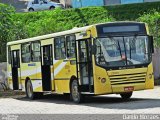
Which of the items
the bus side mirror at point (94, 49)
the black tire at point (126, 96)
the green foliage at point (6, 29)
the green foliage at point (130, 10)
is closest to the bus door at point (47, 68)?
the black tire at point (126, 96)

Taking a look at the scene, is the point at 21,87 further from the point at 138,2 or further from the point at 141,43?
the point at 138,2

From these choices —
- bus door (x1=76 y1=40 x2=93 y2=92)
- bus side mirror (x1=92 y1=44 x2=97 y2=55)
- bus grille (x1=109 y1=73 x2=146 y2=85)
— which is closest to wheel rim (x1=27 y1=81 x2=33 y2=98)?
bus door (x1=76 y1=40 x2=93 y2=92)

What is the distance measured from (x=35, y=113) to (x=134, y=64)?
13.4ft

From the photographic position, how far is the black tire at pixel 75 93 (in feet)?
67.1

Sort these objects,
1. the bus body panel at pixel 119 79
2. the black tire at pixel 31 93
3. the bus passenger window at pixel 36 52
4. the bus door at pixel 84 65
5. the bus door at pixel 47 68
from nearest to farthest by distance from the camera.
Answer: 1. the bus body panel at pixel 119 79
2. the bus door at pixel 84 65
3. the bus door at pixel 47 68
4. the bus passenger window at pixel 36 52
5. the black tire at pixel 31 93

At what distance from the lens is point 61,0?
70.2 m

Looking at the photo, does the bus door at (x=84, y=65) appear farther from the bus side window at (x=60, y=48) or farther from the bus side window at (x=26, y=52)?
the bus side window at (x=26, y=52)

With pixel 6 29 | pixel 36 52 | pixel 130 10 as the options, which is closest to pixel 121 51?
pixel 36 52

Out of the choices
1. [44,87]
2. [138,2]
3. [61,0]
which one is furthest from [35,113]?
[61,0]

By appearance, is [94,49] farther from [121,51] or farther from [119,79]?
[119,79]

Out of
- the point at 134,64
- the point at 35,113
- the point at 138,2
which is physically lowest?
the point at 35,113

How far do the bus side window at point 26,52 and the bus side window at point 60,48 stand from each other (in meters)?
3.59

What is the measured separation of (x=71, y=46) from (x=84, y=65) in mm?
1271

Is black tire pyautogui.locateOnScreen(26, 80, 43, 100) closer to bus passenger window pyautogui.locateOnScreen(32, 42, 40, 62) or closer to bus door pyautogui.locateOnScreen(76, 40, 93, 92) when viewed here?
bus passenger window pyautogui.locateOnScreen(32, 42, 40, 62)
